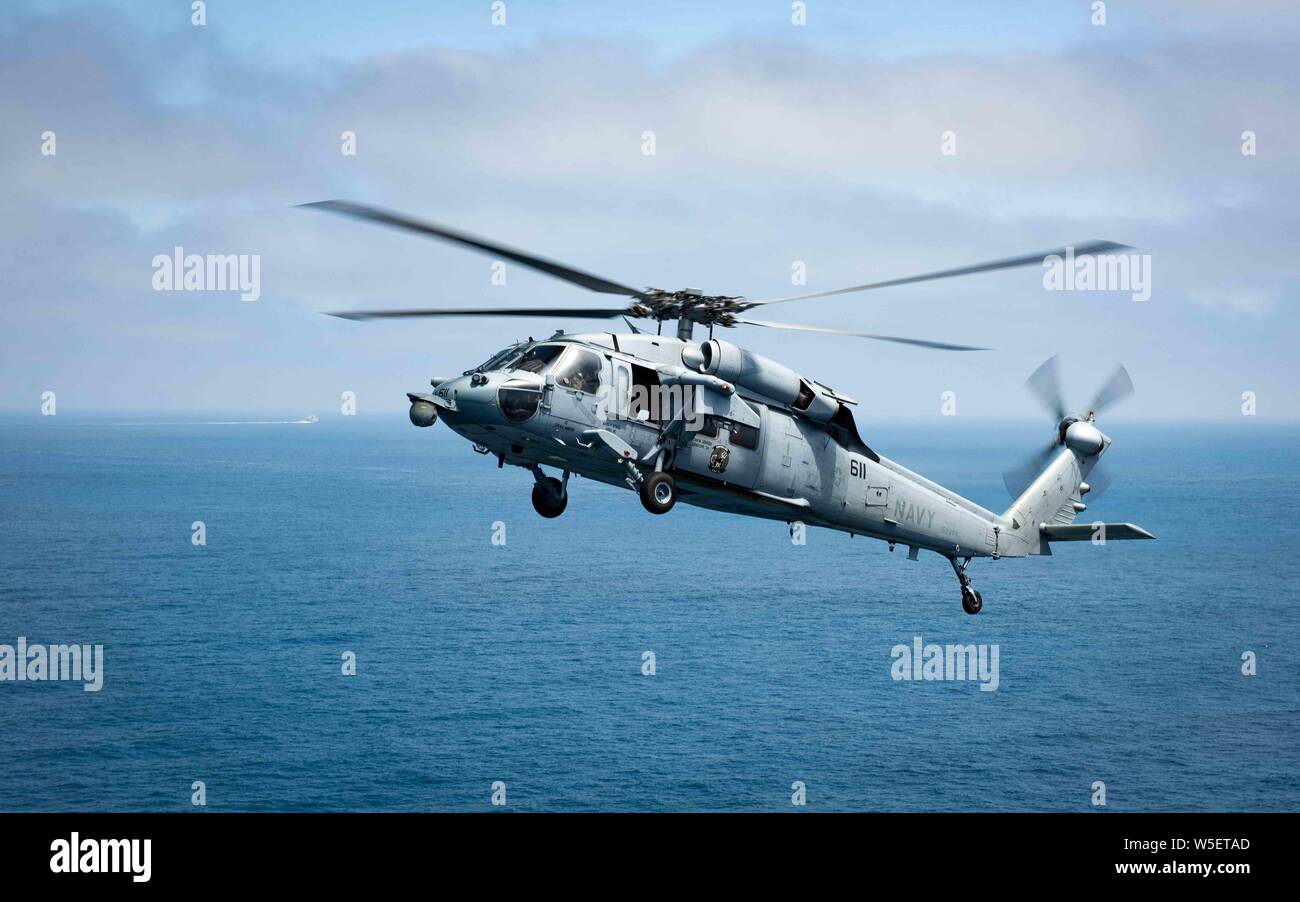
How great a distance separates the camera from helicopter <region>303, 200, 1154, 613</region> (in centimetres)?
2819

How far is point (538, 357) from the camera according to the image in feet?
96.0

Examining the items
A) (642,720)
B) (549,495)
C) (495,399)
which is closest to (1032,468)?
(549,495)

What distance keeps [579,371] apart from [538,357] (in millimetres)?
1035

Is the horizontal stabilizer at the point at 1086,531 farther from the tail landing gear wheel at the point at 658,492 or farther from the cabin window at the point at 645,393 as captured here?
the cabin window at the point at 645,393

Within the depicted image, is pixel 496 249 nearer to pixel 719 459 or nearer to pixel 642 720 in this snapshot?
pixel 719 459

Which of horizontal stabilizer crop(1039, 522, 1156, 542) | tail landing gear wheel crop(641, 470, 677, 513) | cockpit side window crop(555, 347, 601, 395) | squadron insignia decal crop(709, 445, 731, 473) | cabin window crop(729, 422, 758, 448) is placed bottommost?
horizontal stabilizer crop(1039, 522, 1156, 542)

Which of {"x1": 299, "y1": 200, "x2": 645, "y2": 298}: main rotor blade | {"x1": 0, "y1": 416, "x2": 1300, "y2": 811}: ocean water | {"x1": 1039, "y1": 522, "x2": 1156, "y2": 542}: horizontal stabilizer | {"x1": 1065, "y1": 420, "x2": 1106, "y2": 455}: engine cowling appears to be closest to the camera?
{"x1": 299, "y1": 200, "x2": 645, "y2": 298}: main rotor blade

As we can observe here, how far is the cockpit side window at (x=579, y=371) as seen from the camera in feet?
94.8

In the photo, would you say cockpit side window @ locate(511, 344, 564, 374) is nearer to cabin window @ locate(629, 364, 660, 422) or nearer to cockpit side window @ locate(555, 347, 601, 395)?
cockpit side window @ locate(555, 347, 601, 395)

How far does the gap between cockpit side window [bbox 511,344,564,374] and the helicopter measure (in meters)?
0.04

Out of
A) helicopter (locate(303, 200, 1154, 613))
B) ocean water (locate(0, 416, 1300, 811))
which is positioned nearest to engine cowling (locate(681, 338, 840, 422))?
helicopter (locate(303, 200, 1154, 613))
